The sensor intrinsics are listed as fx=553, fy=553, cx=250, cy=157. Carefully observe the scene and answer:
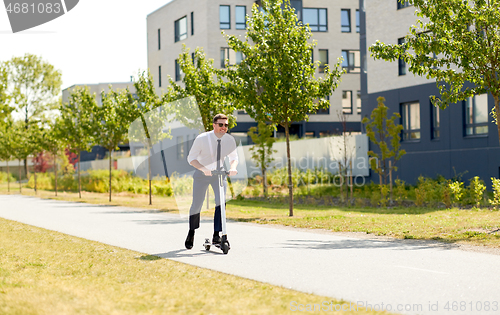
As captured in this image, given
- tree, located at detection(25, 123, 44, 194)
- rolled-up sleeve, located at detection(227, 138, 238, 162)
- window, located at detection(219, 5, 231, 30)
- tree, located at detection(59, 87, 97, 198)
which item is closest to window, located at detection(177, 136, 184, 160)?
rolled-up sleeve, located at detection(227, 138, 238, 162)

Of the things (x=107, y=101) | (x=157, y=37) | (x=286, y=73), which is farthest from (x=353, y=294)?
(x=157, y=37)

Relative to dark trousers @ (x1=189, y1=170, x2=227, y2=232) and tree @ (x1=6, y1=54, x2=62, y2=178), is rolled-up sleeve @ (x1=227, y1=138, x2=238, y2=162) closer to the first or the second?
dark trousers @ (x1=189, y1=170, x2=227, y2=232)

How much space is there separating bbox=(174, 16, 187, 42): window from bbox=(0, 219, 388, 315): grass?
35.9m

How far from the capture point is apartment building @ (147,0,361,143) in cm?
4047

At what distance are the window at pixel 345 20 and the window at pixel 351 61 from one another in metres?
1.67

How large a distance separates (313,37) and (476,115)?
20.7 meters

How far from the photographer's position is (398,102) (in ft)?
85.6

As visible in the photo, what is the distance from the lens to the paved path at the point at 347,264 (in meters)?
5.52

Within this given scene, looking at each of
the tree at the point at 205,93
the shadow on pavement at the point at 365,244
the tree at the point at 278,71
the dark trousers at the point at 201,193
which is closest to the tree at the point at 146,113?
the tree at the point at 205,93

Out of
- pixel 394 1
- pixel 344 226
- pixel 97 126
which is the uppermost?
pixel 394 1

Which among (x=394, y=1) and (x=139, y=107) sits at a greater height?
(x=394, y=1)

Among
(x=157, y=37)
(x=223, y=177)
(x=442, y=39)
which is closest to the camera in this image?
(x=223, y=177)

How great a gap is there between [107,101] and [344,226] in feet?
49.0

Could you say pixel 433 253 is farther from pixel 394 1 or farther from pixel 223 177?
pixel 394 1
